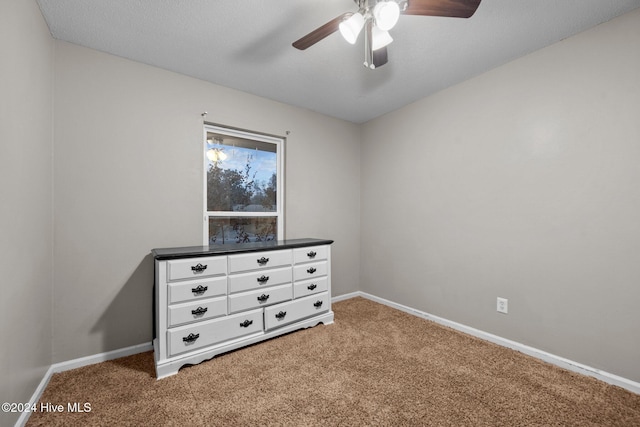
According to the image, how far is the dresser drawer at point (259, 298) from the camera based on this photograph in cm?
216

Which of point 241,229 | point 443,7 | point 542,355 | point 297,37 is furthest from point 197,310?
point 542,355

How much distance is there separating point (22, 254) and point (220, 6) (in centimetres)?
180

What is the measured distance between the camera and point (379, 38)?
156cm

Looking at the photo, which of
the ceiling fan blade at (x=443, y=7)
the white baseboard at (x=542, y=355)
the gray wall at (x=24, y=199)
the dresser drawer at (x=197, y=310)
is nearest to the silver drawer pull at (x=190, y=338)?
the dresser drawer at (x=197, y=310)

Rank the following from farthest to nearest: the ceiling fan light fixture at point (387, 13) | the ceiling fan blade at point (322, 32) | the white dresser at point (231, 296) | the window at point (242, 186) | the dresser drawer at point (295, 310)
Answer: the window at point (242, 186) → the dresser drawer at point (295, 310) → the white dresser at point (231, 296) → the ceiling fan blade at point (322, 32) → the ceiling fan light fixture at point (387, 13)

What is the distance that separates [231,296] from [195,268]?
378 mm

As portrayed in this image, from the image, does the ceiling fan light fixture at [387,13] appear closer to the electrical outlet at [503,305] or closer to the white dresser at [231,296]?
the white dresser at [231,296]

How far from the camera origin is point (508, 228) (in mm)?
2238

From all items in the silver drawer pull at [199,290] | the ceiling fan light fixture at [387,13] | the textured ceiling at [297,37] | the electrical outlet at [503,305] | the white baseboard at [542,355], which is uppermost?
the textured ceiling at [297,37]

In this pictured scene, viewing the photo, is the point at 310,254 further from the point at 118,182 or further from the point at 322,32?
the point at 322,32

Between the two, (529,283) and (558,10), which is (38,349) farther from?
(558,10)

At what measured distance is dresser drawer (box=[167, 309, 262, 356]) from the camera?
6.21ft

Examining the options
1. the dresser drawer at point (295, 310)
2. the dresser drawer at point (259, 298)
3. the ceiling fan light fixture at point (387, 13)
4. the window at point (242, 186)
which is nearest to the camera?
the ceiling fan light fixture at point (387, 13)

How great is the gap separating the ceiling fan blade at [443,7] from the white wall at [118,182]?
6.36ft
